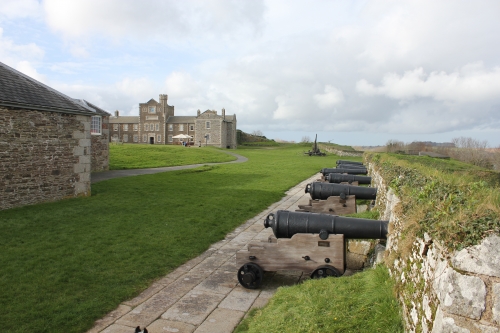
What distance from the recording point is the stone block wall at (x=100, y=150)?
22.7m

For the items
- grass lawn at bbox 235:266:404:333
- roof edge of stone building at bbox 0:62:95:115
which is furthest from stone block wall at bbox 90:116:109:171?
grass lawn at bbox 235:266:404:333

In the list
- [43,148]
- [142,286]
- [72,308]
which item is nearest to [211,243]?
[142,286]

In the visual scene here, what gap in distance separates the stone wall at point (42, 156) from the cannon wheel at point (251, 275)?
8397 mm

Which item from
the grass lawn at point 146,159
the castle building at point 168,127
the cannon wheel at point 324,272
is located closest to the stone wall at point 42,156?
the cannon wheel at point 324,272

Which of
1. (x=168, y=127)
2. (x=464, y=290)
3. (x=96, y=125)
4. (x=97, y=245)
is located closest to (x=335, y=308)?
(x=464, y=290)

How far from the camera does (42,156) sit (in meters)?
11.6

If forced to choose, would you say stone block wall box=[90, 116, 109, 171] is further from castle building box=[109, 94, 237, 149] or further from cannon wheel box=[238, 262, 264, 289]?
castle building box=[109, 94, 237, 149]

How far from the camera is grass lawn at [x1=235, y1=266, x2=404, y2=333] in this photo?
11.7 ft

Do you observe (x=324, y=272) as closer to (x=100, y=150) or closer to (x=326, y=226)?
(x=326, y=226)

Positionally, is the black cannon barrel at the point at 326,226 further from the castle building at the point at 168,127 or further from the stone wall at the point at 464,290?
the castle building at the point at 168,127

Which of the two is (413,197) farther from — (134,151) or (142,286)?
(134,151)

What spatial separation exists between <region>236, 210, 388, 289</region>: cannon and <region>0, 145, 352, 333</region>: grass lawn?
1646 millimetres

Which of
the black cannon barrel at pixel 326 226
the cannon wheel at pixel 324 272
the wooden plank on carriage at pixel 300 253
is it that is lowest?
the cannon wheel at pixel 324 272

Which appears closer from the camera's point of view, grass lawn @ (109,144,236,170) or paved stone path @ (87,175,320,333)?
paved stone path @ (87,175,320,333)
